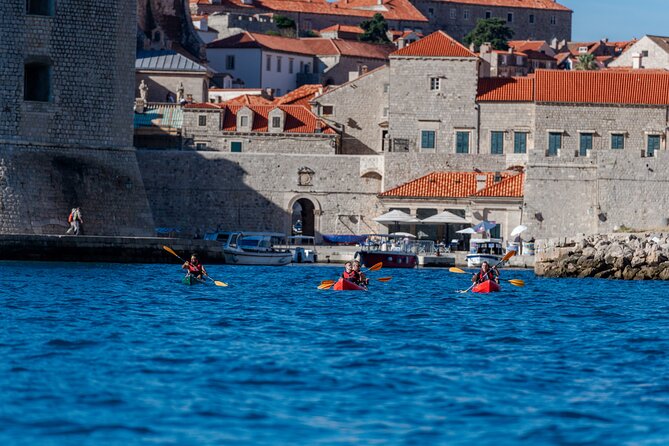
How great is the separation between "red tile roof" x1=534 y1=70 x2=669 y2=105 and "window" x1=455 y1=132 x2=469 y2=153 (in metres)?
3.05

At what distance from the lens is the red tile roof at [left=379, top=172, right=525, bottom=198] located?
55.1 metres

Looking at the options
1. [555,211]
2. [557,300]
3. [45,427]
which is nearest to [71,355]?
[45,427]

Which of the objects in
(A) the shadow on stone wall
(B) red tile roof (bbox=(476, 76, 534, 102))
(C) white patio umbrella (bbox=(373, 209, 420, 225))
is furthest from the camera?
(B) red tile roof (bbox=(476, 76, 534, 102))

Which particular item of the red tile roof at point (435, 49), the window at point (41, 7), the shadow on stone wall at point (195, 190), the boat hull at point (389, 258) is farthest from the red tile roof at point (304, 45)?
the window at point (41, 7)

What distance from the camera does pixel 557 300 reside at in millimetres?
34531

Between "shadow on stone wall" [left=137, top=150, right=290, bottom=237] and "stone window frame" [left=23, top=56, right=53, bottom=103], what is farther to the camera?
"shadow on stone wall" [left=137, top=150, right=290, bottom=237]

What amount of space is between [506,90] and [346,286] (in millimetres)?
26688

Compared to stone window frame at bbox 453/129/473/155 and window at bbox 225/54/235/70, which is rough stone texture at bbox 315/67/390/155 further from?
window at bbox 225/54/235/70

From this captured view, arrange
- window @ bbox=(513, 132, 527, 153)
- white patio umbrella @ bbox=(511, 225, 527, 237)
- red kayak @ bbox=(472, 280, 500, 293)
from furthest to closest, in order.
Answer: window @ bbox=(513, 132, 527, 153) → white patio umbrella @ bbox=(511, 225, 527, 237) → red kayak @ bbox=(472, 280, 500, 293)

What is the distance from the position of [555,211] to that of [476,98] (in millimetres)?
8737

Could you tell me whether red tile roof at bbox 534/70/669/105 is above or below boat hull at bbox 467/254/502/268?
above

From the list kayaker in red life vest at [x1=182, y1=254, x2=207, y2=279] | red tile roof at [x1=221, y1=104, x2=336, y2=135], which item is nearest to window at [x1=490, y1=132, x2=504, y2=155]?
red tile roof at [x1=221, y1=104, x2=336, y2=135]

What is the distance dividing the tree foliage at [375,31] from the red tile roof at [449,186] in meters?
45.2

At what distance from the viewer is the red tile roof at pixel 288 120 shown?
6238 centimetres
